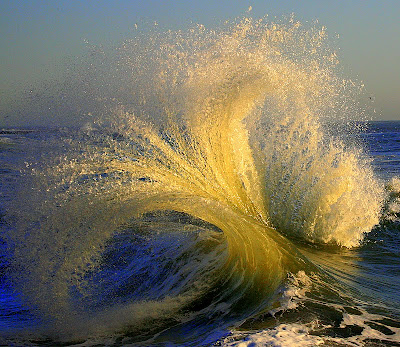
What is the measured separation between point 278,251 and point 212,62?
3167mm

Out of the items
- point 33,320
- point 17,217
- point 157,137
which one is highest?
point 157,137

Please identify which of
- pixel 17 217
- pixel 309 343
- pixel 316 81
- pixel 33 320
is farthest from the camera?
pixel 316 81

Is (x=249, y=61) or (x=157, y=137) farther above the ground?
(x=249, y=61)

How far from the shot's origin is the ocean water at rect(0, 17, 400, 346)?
4.43 meters

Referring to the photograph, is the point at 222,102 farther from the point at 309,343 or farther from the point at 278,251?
the point at 309,343

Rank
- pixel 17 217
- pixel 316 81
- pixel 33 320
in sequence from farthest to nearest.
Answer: pixel 316 81
pixel 17 217
pixel 33 320

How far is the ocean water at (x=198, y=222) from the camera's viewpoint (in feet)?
14.5

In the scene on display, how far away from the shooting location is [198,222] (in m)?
7.92

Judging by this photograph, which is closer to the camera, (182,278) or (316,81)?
(182,278)

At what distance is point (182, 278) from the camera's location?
560 cm

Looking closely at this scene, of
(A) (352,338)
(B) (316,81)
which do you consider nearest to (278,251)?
(A) (352,338)

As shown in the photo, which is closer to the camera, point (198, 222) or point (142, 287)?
point (142, 287)

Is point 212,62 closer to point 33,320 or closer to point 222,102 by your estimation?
point 222,102

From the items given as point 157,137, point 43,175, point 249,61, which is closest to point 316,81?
point 249,61
